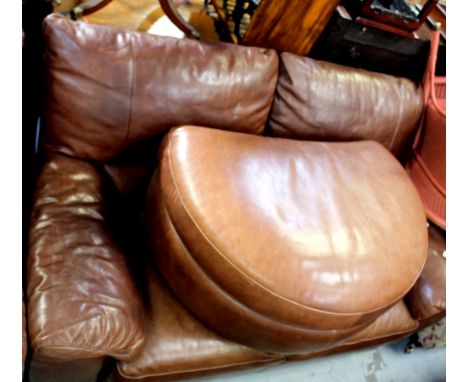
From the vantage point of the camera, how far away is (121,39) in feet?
3.42

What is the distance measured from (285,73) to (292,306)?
73 centimetres

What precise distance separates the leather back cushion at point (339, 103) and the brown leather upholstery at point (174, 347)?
634mm

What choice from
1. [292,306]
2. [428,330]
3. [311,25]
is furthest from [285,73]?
[428,330]

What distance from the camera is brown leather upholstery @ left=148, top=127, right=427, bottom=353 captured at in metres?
0.86

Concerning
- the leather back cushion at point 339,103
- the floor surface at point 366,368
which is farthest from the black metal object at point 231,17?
the floor surface at point 366,368

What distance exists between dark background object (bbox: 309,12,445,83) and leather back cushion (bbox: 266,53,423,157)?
9cm

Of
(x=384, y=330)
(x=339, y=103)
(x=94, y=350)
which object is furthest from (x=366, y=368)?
(x=94, y=350)

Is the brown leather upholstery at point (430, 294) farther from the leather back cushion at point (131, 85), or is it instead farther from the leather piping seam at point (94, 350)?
the leather piping seam at point (94, 350)

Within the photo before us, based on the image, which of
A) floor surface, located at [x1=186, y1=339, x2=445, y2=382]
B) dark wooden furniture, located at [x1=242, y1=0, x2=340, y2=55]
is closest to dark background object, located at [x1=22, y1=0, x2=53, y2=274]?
dark wooden furniture, located at [x1=242, y1=0, x2=340, y2=55]

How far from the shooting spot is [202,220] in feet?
2.84

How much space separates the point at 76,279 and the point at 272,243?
0.43 m

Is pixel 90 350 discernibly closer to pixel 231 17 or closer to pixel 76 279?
pixel 76 279

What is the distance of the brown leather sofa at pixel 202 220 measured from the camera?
863 millimetres

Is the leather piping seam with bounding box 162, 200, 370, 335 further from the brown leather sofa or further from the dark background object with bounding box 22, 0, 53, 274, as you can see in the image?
the dark background object with bounding box 22, 0, 53, 274
